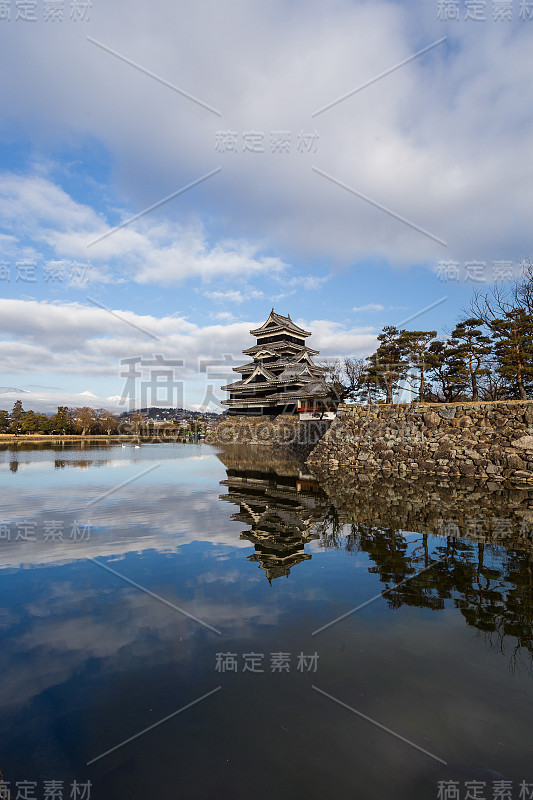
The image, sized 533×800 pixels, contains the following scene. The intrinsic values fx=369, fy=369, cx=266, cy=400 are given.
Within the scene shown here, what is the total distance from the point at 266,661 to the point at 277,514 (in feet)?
20.9

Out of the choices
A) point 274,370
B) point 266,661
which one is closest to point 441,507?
point 266,661

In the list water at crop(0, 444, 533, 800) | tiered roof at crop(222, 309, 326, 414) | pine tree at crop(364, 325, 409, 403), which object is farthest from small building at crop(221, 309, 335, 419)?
water at crop(0, 444, 533, 800)

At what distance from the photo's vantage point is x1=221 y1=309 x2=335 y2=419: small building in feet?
126

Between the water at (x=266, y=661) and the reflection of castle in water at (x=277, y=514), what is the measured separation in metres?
0.11

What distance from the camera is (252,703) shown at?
9.82ft

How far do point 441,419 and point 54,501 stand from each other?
56.1 ft

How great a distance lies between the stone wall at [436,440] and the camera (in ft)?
52.9

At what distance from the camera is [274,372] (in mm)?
42688

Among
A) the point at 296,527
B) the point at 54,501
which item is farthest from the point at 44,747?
the point at 54,501

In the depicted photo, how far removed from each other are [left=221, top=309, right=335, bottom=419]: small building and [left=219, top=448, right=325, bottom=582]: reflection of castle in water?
1900 centimetres

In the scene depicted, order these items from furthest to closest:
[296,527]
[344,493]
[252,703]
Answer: [344,493], [296,527], [252,703]

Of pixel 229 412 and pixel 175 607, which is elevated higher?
pixel 229 412

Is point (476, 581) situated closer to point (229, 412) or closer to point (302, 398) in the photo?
point (302, 398)

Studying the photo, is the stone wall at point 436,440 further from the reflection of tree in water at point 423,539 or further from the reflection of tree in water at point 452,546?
the reflection of tree in water at point 452,546
